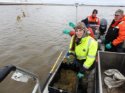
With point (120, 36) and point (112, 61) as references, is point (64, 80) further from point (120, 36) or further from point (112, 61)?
point (120, 36)

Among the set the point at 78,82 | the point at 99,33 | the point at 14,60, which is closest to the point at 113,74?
the point at 78,82

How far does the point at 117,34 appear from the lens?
4602 mm

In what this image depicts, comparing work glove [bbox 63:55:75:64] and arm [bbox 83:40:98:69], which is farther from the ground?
arm [bbox 83:40:98:69]

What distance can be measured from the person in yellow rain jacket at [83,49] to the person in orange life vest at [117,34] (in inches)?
53.9

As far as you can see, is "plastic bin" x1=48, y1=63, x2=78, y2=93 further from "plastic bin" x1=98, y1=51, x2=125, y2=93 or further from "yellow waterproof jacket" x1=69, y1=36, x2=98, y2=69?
"plastic bin" x1=98, y1=51, x2=125, y2=93

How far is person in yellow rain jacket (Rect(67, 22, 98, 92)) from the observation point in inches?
127

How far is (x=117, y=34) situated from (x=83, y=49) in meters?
1.64

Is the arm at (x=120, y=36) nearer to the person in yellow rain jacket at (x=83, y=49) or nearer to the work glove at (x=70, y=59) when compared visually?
the person in yellow rain jacket at (x=83, y=49)

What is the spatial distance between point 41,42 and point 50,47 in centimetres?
116

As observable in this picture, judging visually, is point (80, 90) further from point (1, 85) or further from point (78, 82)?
point (1, 85)

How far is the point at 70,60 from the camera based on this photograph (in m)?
3.64

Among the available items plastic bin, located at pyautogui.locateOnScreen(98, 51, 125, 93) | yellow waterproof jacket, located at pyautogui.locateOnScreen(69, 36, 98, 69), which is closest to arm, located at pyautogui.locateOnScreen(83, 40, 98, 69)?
yellow waterproof jacket, located at pyautogui.locateOnScreen(69, 36, 98, 69)

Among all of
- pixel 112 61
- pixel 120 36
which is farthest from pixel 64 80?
pixel 120 36

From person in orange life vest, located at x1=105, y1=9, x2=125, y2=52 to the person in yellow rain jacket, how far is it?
1368mm
